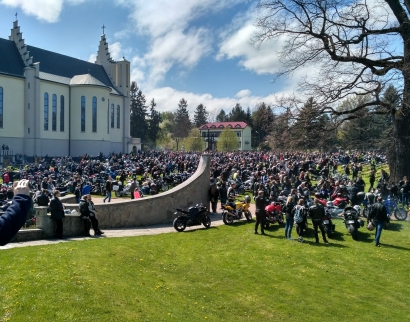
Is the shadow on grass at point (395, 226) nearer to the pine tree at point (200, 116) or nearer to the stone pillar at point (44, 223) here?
the stone pillar at point (44, 223)

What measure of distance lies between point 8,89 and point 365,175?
43830mm

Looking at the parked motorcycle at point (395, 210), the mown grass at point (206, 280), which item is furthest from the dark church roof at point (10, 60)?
the parked motorcycle at point (395, 210)

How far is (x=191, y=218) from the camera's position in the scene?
1554cm

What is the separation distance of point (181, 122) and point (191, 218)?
109 m

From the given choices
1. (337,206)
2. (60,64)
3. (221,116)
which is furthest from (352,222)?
(221,116)

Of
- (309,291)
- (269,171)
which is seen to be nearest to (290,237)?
(309,291)

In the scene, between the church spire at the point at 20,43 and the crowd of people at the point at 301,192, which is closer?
the crowd of people at the point at 301,192

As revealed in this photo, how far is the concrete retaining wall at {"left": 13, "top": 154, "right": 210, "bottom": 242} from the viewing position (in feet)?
42.2

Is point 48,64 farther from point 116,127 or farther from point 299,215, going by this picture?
point 299,215

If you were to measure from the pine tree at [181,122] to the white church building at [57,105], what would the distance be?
42206mm

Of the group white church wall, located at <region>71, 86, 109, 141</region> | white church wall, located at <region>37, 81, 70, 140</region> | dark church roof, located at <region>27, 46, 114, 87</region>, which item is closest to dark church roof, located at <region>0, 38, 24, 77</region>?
dark church roof, located at <region>27, 46, 114, 87</region>

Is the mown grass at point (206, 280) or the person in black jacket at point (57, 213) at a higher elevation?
the person in black jacket at point (57, 213)

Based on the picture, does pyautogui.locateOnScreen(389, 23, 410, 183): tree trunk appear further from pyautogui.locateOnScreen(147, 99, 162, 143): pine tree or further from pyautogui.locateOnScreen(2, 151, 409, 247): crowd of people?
pyautogui.locateOnScreen(147, 99, 162, 143): pine tree

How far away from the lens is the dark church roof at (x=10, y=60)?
171 ft
